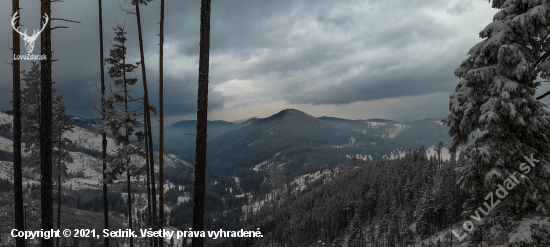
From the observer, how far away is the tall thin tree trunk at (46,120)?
28.6ft

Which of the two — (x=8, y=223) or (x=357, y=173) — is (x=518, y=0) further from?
(x=357, y=173)

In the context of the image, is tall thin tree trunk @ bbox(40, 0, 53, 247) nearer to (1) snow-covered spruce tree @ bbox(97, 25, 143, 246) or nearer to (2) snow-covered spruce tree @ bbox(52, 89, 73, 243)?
(1) snow-covered spruce tree @ bbox(97, 25, 143, 246)

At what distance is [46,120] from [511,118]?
48.0ft

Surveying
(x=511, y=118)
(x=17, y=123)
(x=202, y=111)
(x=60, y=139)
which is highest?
(x=17, y=123)

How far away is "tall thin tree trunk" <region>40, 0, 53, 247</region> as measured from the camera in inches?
343

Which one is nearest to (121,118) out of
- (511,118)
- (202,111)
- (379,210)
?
(202,111)

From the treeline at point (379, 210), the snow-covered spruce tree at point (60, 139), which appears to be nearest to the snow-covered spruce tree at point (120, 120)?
the snow-covered spruce tree at point (60, 139)

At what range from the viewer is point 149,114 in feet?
44.8

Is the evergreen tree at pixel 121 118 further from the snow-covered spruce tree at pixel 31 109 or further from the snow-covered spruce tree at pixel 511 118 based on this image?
the snow-covered spruce tree at pixel 511 118

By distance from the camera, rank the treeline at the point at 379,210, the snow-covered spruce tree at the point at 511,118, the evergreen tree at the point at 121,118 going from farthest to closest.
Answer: the treeline at the point at 379,210, the evergreen tree at the point at 121,118, the snow-covered spruce tree at the point at 511,118

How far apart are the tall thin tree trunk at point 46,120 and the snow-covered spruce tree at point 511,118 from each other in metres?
13.6

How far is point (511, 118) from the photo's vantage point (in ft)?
20.4

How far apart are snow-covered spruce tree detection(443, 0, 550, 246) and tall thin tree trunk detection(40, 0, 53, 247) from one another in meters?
13.6

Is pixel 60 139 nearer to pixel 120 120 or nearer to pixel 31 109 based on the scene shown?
pixel 31 109
